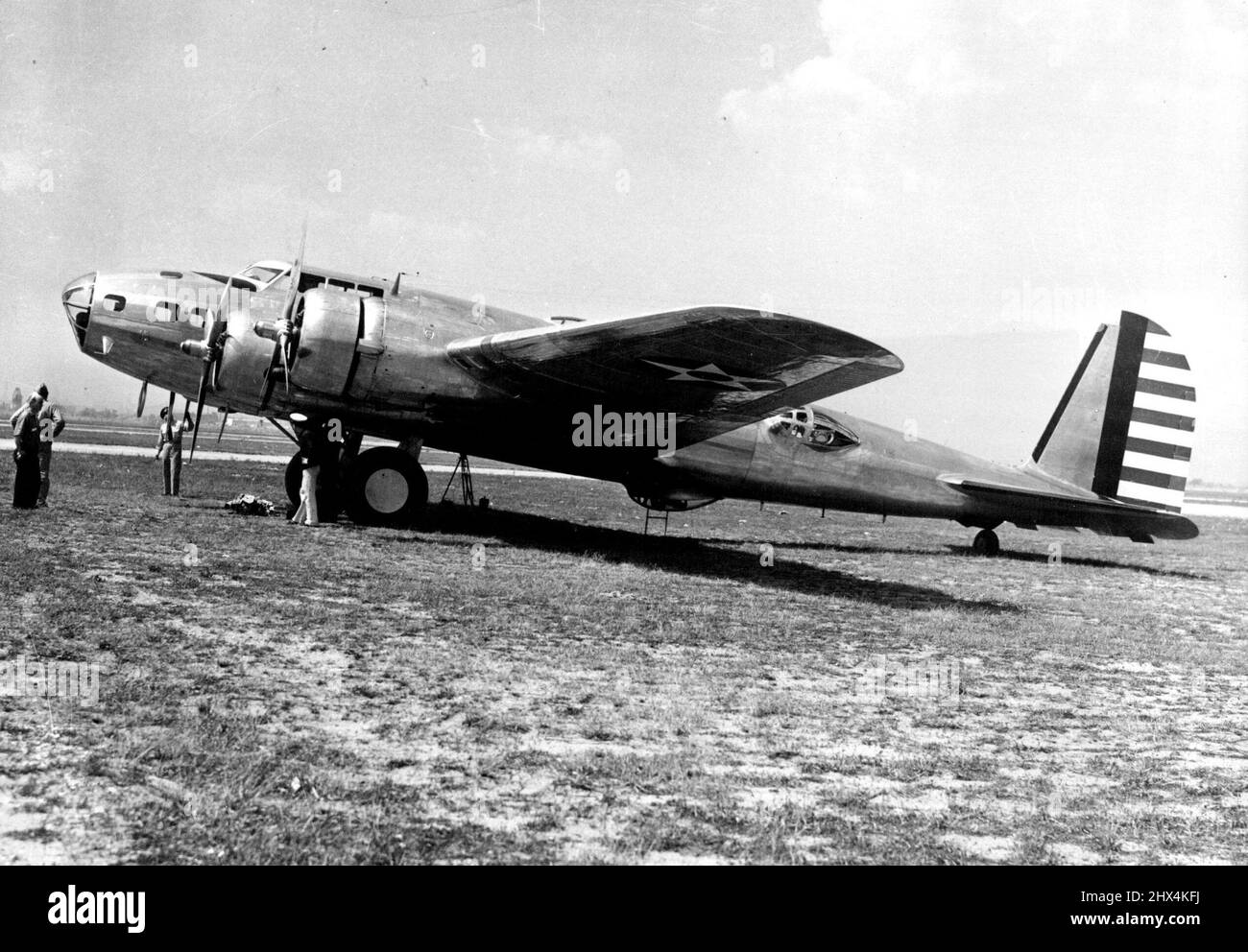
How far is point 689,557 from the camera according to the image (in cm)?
1262

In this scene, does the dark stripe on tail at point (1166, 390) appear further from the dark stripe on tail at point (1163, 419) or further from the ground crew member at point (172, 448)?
the ground crew member at point (172, 448)

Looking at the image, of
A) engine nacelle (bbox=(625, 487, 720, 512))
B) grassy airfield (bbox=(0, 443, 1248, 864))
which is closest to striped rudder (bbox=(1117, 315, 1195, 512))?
grassy airfield (bbox=(0, 443, 1248, 864))

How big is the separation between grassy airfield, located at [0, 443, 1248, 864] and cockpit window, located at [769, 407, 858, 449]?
371 cm

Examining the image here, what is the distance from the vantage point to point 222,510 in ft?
43.5

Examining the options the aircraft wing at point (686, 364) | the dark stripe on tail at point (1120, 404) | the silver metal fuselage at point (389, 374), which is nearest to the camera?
the aircraft wing at point (686, 364)

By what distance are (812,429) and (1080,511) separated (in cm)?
487

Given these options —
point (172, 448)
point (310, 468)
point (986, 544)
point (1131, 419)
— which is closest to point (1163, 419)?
point (1131, 419)

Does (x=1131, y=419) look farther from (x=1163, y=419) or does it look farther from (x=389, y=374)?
(x=389, y=374)

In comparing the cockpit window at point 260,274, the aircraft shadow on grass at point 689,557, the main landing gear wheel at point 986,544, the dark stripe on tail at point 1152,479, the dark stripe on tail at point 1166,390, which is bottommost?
the aircraft shadow on grass at point 689,557

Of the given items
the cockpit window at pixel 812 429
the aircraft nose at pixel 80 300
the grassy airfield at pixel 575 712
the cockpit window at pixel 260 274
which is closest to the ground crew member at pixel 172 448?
the aircraft nose at pixel 80 300

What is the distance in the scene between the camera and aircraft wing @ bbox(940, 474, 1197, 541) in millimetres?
15617

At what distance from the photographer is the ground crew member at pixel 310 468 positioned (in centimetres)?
1199

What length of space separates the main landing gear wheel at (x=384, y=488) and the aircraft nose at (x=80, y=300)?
373cm
